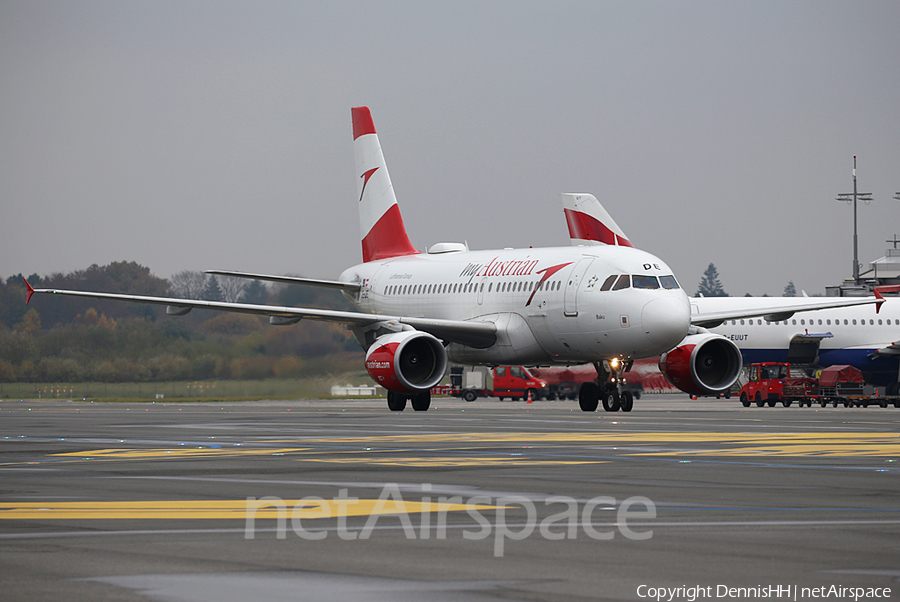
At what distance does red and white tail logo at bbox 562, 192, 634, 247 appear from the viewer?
189 ft

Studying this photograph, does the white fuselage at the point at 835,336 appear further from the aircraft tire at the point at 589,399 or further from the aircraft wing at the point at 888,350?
the aircraft tire at the point at 589,399

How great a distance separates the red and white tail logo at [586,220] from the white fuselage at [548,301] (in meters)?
19.0

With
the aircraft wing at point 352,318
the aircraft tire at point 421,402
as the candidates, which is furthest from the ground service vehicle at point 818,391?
the aircraft tire at point 421,402

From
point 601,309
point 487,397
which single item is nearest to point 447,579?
point 601,309

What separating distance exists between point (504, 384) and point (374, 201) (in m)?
14.6

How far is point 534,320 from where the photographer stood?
33.0 meters

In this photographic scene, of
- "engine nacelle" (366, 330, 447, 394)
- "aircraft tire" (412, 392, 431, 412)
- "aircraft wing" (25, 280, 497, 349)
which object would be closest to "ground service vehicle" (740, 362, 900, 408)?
"aircraft wing" (25, 280, 497, 349)

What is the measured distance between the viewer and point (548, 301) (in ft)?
106

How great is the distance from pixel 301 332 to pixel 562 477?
30365 mm

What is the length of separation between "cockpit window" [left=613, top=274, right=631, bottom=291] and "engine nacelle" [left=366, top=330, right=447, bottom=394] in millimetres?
4467

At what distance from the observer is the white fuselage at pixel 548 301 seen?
3025 centimetres

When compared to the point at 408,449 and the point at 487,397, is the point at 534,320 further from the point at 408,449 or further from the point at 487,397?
the point at 487,397

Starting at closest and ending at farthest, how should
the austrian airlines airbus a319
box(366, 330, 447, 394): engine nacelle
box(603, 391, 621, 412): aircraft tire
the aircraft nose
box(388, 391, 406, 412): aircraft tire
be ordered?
the aircraft nose → the austrian airlines airbus a319 → box(366, 330, 447, 394): engine nacelle → box(603, 391, 621, 412): aircraft tire → box(388, 391, 406, 412): aircraft tire

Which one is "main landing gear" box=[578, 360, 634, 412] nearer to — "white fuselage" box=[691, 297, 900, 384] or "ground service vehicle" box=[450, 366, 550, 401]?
"white fuselage" box=[691, 297, 900, 384]
